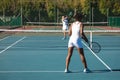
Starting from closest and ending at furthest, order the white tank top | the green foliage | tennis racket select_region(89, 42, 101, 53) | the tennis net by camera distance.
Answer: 1. the white tank top
2. tennis racket select_region(89, 42, 101, 53)
3. the tennis net
4. the green foliage

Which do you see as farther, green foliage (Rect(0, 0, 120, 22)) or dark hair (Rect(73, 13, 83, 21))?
green foliage (Rect(0, 0, 120, 22))

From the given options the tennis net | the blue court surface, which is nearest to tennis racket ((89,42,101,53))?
the blue court surface

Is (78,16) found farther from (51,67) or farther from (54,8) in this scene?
(54,8)

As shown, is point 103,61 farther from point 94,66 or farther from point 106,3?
point 106,3

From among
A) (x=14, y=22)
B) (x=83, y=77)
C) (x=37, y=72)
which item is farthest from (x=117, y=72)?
(x=14, y=22)

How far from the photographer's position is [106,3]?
52.8 meters

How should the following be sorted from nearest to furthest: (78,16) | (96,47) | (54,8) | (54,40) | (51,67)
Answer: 1. (78,16)
2. (51,67)
3. (96,47)
4. (54,40)
5. (54,8)

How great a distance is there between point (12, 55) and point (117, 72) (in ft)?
18.2

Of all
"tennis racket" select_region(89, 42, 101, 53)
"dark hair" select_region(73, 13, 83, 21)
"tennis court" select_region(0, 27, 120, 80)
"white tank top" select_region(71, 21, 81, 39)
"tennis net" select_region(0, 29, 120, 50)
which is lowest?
"tennis net" select_region(0, 29, 120, 50)

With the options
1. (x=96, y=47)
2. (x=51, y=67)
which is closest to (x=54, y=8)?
(x=96, y=47)

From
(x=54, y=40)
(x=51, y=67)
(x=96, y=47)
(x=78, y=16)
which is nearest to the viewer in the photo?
(x=78, y=16)

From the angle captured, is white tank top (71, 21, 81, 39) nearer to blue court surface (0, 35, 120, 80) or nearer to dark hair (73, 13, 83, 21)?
dark hair (73, 13, 83, 21)

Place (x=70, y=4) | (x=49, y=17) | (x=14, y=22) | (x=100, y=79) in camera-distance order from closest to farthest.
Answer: (x=100, y=79) → (x=14, y=22) → (x=49, y=17) → (x=70, y=4)

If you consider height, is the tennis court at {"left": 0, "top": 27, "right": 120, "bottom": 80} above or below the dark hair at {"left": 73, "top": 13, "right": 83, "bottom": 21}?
below
